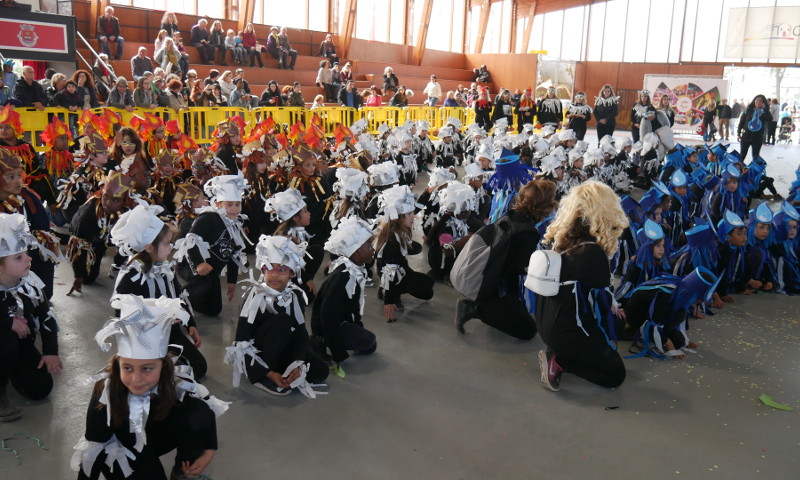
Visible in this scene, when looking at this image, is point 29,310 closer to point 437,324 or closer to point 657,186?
point 437,324

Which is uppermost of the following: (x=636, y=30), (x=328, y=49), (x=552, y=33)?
(x=552, y=33)

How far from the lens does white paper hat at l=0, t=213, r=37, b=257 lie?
3.43 metres

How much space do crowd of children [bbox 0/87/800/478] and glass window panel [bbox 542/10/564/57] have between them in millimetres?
29644

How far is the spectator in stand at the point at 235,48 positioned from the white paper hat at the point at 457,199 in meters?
16.2

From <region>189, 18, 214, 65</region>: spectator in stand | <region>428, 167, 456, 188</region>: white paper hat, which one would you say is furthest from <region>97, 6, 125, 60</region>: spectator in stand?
<region>428, 167, 456, 188</region>: white paper hat

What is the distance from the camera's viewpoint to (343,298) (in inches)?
176

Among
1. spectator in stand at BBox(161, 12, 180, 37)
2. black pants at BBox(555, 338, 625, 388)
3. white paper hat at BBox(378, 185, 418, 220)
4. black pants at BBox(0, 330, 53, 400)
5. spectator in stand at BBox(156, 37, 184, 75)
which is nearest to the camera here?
black pants at BBox(0, 330, 53, 400)

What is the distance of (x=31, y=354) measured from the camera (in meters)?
3.80

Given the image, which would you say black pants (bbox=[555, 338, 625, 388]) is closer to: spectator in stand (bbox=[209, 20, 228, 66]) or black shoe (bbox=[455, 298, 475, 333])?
black shoe (bbox=[455, 298, 475, 333])

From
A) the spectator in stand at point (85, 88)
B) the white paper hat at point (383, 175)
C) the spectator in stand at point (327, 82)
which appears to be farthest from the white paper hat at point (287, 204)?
the spectator in stand at point (327, 82)

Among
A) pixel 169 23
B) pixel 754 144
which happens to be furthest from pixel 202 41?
pixel 754 144

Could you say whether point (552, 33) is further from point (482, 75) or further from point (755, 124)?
point (755, 124)

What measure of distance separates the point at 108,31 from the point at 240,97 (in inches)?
211

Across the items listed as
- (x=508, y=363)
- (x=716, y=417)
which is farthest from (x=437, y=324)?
(x=716, y=417)
